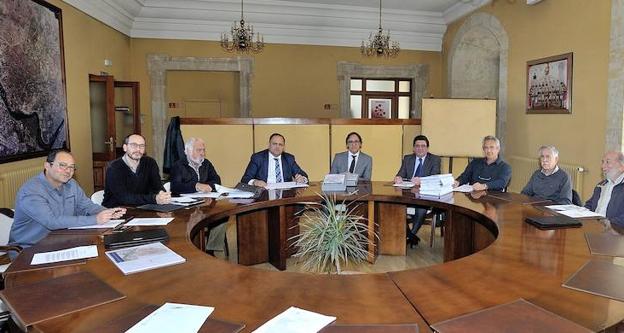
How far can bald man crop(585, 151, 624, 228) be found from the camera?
9.27ft

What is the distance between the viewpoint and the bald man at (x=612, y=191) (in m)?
2.82

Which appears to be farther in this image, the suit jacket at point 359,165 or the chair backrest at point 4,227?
the suit jacket at point 359,165

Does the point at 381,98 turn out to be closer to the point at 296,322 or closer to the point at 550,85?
the point at 550,85

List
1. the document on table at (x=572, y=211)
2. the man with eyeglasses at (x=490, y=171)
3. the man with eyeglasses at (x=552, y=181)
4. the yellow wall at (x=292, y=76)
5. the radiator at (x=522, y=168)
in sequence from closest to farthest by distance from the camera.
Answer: the document on table at (x=572, y=211) < the man with eyeglasses at (x=552, y=181) < the man with eyeglasses at (x=490, y=171) < the radiator at (x=522, y=168) < the yellow wall at (x=292, y=76)

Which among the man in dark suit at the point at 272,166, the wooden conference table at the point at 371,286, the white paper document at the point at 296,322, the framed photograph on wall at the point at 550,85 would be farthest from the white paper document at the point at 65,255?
the framed photograph on wall at the point at 550,85

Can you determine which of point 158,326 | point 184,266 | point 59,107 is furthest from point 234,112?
point 158,326

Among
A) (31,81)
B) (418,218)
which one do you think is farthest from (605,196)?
(31,81)

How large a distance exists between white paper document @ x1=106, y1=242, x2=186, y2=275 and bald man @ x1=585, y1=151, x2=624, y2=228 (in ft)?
8.20

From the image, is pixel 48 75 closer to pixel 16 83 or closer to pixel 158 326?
pixel 16 83

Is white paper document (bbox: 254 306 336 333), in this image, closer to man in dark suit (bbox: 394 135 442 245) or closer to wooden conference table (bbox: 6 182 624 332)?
wooden conference table (bbox: 6 182 624 332)

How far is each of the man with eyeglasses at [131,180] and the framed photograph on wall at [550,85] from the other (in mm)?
4395

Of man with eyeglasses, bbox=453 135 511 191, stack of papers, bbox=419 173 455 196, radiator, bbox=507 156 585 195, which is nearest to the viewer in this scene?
stack of papers, bbox=419 173 455 196

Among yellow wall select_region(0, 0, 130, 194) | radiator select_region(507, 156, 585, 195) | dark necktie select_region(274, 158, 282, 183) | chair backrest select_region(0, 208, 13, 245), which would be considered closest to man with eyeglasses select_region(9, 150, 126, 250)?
chair backrest select_region(0, 208, 13, 245)

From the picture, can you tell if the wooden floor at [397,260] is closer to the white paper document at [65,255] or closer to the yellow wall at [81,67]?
the white paper document at [65,255]
